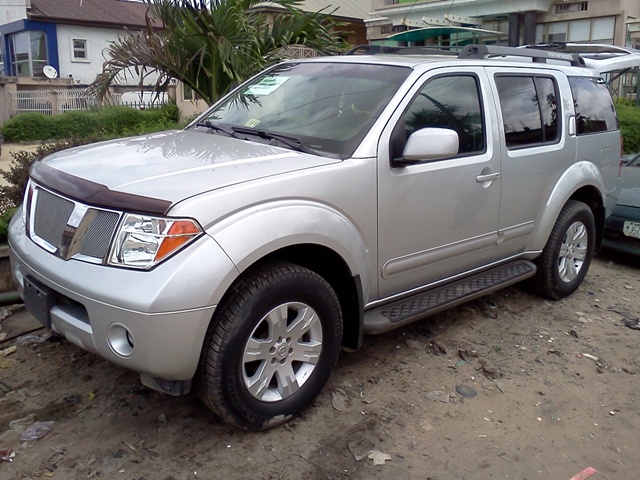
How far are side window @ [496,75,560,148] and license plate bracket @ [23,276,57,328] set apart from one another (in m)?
3.12

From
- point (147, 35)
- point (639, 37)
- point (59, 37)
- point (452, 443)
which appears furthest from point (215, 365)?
point (59, 37)

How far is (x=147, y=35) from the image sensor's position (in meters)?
6.83

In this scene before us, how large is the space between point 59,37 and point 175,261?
29637 mm

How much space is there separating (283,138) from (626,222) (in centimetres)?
423

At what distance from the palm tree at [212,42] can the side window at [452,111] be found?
9.31 feet

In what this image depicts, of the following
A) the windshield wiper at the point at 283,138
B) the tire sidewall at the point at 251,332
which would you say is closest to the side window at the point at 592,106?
the windshield wiper at the point at 283,138

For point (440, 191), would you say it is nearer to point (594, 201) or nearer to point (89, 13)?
point (594, 201)

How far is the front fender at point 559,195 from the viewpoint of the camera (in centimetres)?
519

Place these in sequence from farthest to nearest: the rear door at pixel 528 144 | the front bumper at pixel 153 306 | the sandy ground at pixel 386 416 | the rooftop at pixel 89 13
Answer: the rooftop at pixel 89 13, the rear door at pixel 528 144, the sandy ground at pixel 386 416, the front bumper at pixel 153 306

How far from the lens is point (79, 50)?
98.6 feet

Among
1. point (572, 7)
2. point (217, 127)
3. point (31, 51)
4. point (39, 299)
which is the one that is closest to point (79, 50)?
point (31, 51)

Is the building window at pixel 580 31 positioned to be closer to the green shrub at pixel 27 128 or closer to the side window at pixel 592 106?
the green shrub at pixel 27 128

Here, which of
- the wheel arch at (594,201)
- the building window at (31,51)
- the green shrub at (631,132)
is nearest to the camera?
the wheel arch at (594,201)

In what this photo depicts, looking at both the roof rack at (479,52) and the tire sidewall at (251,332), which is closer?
the tire sidewall at (251,332)
